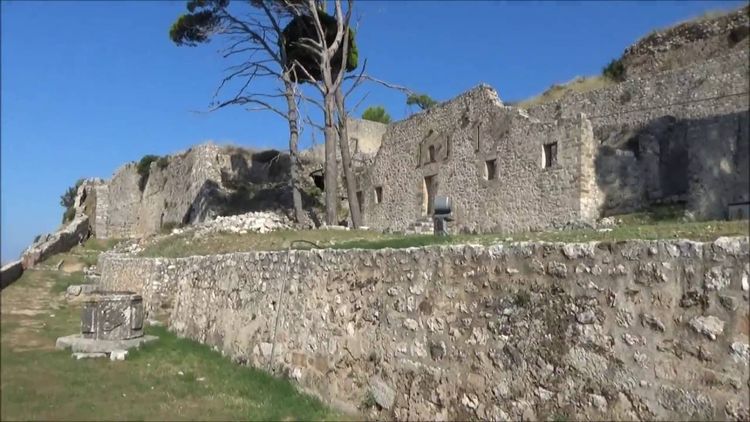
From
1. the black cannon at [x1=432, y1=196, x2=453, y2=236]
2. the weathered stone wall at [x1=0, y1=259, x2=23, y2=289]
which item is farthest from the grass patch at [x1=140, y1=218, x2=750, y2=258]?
the weathered stone wall at [x1=0, y1=259, x2=23, y2=289]

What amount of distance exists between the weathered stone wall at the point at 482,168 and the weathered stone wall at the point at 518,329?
9743mm

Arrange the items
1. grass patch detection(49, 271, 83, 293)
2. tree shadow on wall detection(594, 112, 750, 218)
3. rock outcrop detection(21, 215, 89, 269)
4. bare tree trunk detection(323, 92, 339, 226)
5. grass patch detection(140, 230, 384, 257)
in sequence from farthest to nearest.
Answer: bare tree trunk detection(323, 92, 339, 226) → rock outcrop detection(21, 215, 89, 269) → grass patch detection(140, 230, 384, 257) → grass patch detection(49, 271, 83, 293) → tree shadow on wall detection(594, 112, 750, 218)

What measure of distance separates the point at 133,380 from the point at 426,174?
1677 cm

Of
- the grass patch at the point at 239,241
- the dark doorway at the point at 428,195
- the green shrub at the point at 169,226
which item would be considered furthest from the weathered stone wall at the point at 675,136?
Result: the green shrub at the point at 169,226

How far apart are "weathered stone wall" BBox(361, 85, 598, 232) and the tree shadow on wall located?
0.66 metres

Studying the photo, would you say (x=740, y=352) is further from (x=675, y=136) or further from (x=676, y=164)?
(x=675, y=136)

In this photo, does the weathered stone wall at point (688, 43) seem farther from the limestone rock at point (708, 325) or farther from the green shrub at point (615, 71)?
the limestone rock at point (708, 325)

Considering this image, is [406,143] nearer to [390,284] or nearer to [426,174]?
[426,174]

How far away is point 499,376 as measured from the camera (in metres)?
5.40

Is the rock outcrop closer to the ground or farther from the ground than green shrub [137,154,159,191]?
closer to the ground

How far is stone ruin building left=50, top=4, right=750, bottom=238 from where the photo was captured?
10719 millimetres

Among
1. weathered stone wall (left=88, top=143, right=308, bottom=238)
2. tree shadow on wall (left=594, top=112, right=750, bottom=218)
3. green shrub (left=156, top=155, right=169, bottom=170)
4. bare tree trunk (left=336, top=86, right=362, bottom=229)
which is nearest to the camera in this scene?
tree shadow on wall (left=594, top=112, right=750, bottom=218)

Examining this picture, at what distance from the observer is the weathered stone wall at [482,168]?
1591 centimetres

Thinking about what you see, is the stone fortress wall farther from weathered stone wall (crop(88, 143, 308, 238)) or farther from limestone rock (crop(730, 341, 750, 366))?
weathered stone wall (crop(88, 143, 308, 238))
